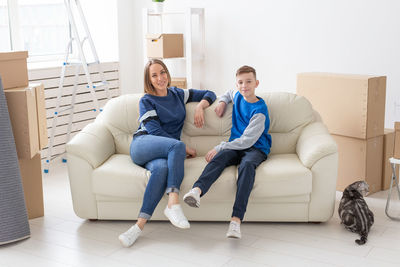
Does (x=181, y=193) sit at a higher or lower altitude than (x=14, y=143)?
lower

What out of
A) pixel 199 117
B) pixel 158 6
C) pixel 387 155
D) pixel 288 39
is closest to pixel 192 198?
pixel 199 117

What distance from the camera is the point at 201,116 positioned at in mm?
3455

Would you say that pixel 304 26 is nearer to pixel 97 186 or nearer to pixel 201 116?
pixel 201 116

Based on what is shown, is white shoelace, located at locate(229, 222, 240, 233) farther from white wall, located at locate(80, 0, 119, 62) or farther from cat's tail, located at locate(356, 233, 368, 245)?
white wall, located at locate(80, 0, 119, 62)

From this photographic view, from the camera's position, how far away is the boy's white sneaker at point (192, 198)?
9.37ft

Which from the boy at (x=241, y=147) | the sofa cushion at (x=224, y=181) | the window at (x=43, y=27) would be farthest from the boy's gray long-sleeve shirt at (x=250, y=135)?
the window at (x=43, y=27)

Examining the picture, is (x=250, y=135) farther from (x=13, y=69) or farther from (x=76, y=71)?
(x=76, y=71)

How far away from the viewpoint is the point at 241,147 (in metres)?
3.21

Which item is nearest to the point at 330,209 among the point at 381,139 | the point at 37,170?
the point at 381,139

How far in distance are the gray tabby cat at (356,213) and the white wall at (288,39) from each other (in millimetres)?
1128

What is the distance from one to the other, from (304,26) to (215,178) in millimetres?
1971

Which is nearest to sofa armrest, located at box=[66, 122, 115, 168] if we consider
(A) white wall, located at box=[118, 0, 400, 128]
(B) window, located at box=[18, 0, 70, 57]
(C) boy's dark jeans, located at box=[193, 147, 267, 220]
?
(C) boy's dark jeans, located at box=[193, 147, 267, 220]

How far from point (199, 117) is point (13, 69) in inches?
46.6

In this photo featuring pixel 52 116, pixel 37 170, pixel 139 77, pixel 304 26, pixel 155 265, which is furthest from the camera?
pixel 139 77
